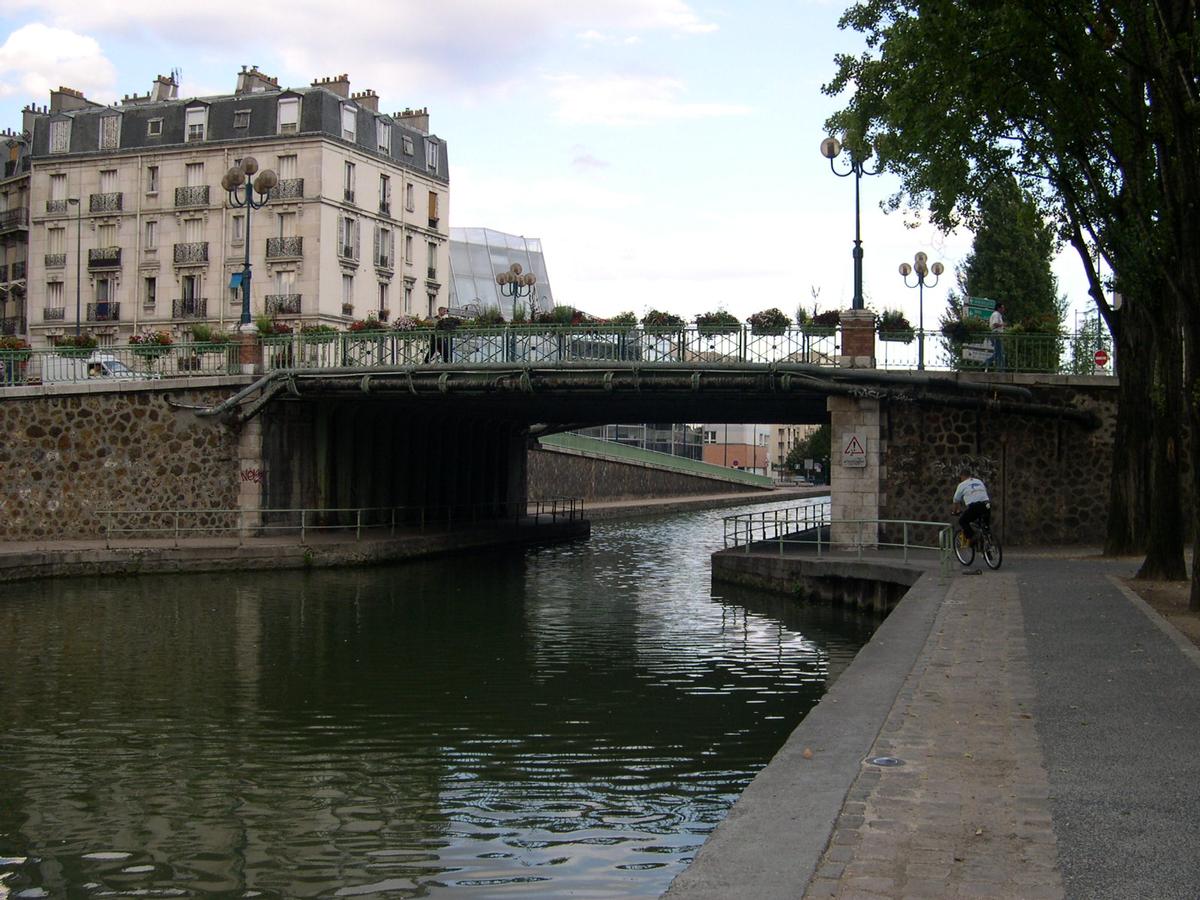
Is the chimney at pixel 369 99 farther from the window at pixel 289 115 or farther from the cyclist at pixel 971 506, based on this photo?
the cyclist at pixel 971 506

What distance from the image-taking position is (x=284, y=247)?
204 feet

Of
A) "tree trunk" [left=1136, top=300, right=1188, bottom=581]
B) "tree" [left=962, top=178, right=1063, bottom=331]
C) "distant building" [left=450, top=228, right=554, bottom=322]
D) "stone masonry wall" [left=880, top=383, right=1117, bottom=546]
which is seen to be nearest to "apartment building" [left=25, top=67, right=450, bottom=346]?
"distant building" [left=450, top=228, right=554, bottom=322]

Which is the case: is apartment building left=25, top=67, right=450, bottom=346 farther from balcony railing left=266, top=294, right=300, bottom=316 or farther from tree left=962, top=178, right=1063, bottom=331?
tree left=962, top=178, right=1063, bottom=331

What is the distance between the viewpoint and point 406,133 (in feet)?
225

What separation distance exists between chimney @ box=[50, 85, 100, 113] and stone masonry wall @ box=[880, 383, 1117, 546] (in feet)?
175

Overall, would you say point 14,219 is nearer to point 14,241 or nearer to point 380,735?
point 14,241

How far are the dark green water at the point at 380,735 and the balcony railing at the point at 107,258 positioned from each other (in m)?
43.3

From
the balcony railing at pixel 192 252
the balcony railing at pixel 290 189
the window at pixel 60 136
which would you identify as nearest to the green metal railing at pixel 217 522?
the balcony railing at pixel 290 189

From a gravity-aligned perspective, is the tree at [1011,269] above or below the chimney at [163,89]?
below

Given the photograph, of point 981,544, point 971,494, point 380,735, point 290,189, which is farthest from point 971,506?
point 290,189

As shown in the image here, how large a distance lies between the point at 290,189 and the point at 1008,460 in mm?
42792

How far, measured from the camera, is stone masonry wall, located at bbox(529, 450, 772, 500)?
66.1 meters

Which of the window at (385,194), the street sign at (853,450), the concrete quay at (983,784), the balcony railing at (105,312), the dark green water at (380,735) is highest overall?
the window at (385,194)

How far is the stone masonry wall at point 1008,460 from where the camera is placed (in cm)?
2838
